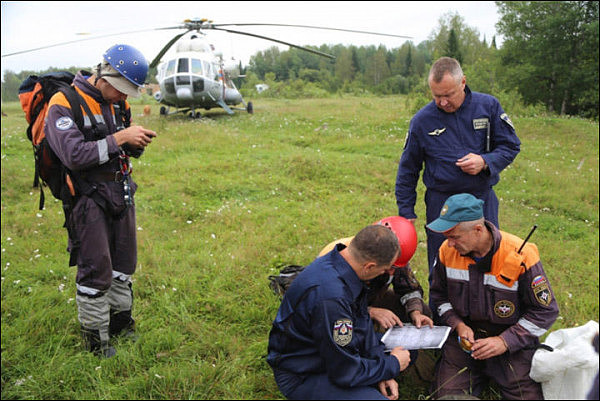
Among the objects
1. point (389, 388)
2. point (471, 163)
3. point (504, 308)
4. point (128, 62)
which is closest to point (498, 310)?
point (504, 308)

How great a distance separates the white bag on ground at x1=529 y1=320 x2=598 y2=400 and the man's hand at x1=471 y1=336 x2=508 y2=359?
0.72 feet

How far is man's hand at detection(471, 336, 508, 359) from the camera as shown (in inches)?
120

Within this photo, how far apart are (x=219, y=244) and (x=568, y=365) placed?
4497 millimetres

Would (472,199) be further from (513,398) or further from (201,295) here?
(201,295)

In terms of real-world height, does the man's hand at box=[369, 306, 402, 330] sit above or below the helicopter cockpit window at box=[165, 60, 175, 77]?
below

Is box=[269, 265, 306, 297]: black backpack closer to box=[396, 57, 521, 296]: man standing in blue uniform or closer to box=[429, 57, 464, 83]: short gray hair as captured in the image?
box=[396, 57, 521, 296]: man standing in blue uniform

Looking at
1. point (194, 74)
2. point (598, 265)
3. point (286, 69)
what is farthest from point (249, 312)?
point (286, 69)

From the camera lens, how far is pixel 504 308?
3188mm

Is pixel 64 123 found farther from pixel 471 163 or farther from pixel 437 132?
pixel 471 163

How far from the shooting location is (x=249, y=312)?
4.37 meters

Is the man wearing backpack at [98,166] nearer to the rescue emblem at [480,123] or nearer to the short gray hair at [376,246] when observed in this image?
the short gray hair at [376,246]

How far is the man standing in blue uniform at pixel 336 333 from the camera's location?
8.62 ft

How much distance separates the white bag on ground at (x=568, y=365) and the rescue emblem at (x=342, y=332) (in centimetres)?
142

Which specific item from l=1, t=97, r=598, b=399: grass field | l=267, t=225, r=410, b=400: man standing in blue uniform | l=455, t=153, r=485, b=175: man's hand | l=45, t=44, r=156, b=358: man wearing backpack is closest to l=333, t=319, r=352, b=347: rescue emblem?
l=267, t=225, r=410, b=400: man standing in blue uniform
